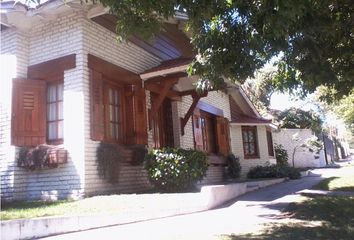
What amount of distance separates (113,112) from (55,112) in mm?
1715

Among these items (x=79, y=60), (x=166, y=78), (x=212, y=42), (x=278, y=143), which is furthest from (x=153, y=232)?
(x=278, y=143)

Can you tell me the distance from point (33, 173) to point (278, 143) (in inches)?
892

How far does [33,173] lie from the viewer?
11.8 meters

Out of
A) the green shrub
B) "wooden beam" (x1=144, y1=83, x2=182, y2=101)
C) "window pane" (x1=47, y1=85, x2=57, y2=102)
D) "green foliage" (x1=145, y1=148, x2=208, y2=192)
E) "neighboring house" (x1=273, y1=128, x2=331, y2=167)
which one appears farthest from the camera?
"neighboring house" (x1=273, y1=128, x2=331, y2=167)

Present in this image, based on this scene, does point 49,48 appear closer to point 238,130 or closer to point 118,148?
point 118,148

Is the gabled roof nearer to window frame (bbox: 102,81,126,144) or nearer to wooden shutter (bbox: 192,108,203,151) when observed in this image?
window frame (bbox: 102,81,126,144)

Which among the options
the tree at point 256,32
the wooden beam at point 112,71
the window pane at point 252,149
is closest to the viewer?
the tree at point 256,32

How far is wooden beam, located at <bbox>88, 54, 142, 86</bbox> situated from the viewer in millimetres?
12023

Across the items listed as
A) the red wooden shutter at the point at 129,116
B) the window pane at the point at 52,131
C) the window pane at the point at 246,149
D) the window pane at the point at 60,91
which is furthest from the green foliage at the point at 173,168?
the window pane at the point at 246,149

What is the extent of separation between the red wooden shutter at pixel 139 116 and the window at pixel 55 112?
2274 mm

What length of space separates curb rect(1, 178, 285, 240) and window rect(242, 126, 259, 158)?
34.7ft

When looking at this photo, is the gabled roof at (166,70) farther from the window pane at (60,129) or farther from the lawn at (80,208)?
the lawn at (80,208)

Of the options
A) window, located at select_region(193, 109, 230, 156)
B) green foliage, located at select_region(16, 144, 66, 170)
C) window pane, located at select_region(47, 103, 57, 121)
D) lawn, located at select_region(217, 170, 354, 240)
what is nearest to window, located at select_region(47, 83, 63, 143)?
window pane, located at select_region(47, 103, 57, 121)

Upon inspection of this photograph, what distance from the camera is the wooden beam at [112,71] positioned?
12023mm
